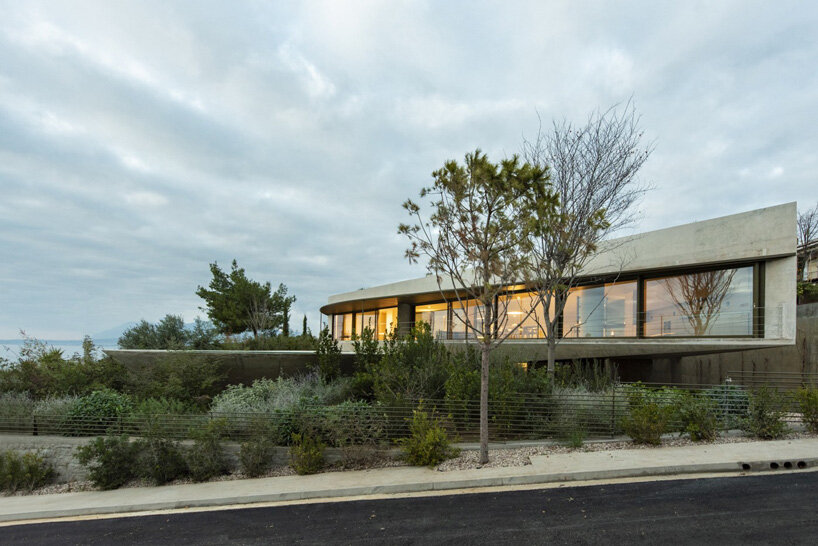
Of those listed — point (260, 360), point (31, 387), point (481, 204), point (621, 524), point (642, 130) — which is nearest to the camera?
point (621, 524)

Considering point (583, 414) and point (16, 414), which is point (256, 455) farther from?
point (16, 414)

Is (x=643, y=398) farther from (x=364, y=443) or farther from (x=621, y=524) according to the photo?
(x=364, y=443)

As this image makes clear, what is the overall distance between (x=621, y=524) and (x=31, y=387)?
16452 millimetres

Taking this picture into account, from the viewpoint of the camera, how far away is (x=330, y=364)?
576 inches

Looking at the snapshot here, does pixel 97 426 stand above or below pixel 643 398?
below

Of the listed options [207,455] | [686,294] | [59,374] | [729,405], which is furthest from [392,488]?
[59,374]

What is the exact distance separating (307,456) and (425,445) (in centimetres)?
209

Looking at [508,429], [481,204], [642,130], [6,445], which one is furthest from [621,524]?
[6,445]

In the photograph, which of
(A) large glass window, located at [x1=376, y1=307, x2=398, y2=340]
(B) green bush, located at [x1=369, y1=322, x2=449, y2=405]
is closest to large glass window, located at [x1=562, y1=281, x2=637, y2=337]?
(B) green bush, located at [x1=369, y1=322, x2=449, y2=405]

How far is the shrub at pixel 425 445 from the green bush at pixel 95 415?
6.09 meters

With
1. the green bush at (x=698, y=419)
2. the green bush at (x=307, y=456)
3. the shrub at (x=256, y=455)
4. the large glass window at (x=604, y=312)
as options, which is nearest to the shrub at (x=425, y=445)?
the green bush at (x=307, y=456)

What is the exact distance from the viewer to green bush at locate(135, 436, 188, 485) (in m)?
8.55

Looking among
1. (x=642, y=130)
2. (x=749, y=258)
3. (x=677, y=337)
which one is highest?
(x=642, y=130)

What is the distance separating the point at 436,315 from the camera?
2588cm
